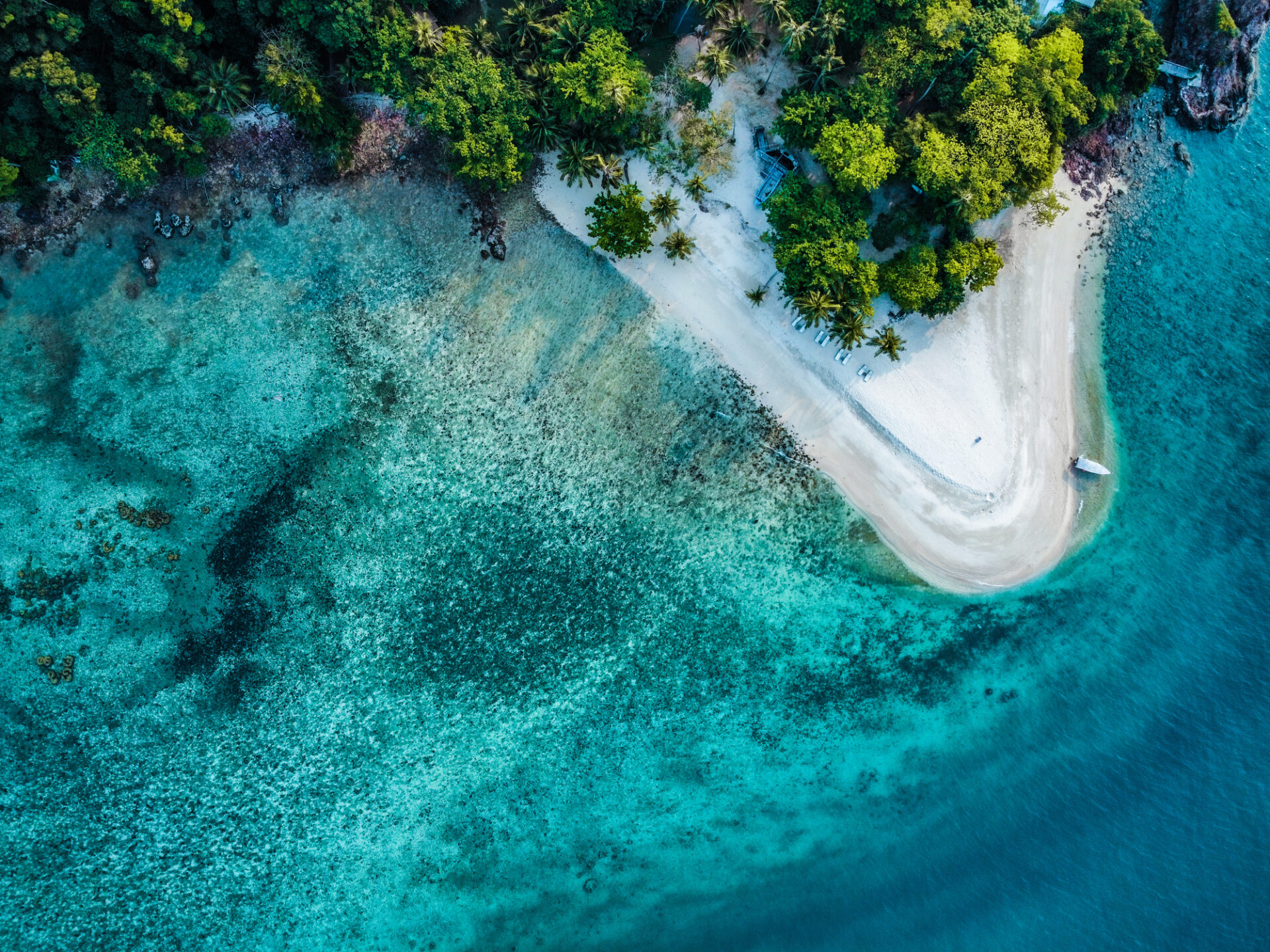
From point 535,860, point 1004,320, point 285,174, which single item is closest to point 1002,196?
point 1004,320

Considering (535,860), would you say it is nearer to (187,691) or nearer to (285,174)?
(187,691)

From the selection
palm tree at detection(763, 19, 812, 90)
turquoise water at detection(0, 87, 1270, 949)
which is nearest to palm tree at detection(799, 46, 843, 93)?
palm tree at detection(763, 19, 812, 90)

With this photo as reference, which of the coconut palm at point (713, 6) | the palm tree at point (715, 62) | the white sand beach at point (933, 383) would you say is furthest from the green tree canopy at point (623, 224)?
the coconut palm at point (713, 6)

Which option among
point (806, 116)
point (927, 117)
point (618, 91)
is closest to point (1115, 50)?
point (927, 117)

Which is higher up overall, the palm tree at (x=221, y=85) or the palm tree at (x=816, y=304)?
the palm tree at (x=221, y=85)

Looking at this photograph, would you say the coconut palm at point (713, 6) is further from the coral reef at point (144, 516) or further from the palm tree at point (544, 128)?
the coral reef at point (144, 516)

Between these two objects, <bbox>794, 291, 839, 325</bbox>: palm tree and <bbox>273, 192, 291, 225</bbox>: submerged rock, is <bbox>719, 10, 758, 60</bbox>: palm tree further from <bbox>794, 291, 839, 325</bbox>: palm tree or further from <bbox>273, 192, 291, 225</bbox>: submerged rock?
<bbox>273, 192, 291, 225</bbox>: submerged rock
